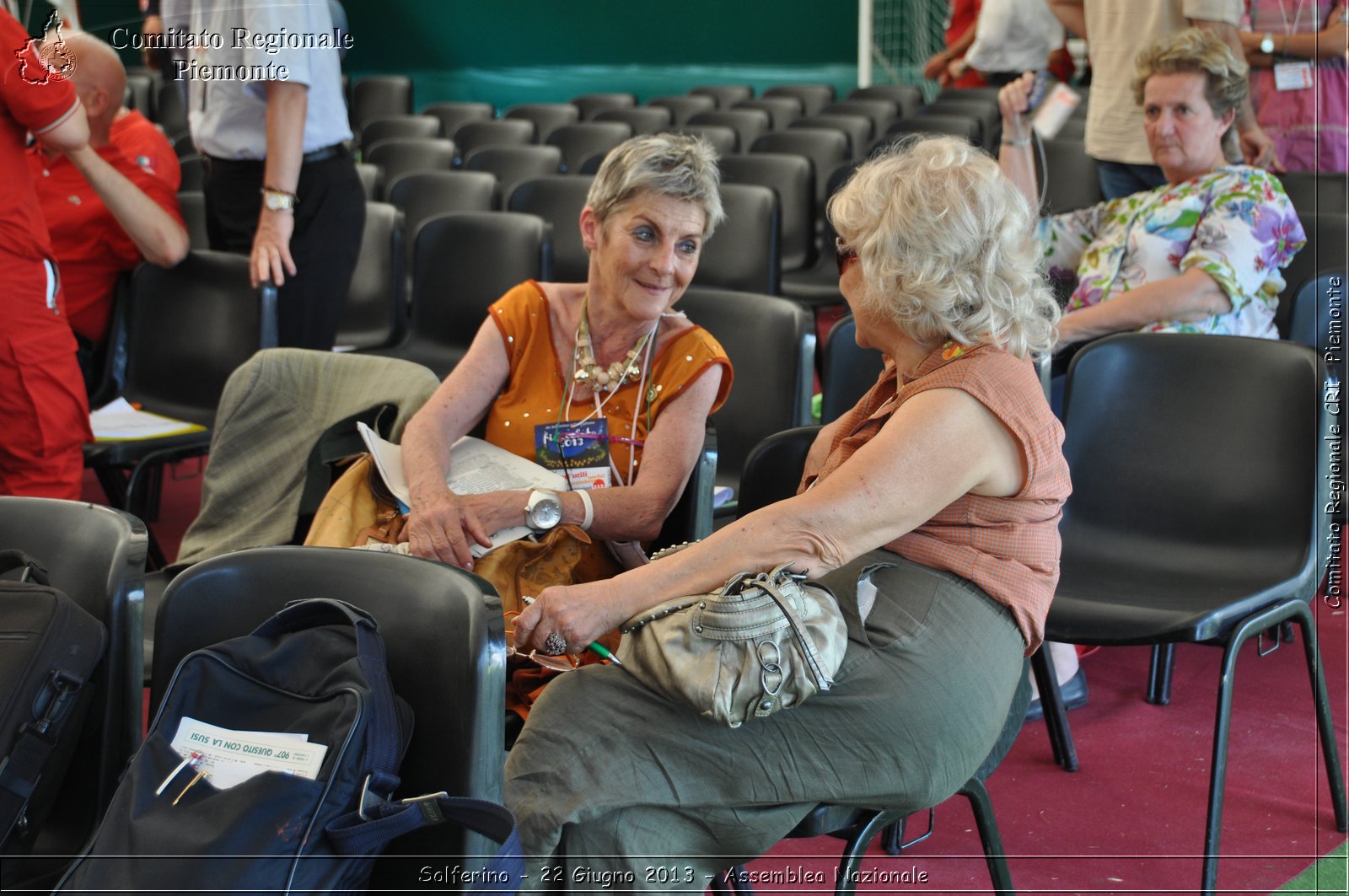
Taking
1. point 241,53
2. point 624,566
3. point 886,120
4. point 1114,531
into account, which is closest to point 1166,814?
point 1114,531

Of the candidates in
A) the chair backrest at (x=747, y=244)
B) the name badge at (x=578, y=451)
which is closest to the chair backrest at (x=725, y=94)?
the chair backrest at (x=747, y=244)

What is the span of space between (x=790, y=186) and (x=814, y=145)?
3.56 feet

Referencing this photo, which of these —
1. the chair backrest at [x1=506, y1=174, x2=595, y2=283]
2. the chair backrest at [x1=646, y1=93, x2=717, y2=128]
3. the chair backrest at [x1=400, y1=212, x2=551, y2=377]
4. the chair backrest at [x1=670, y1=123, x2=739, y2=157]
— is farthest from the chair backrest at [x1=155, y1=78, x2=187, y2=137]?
the chair backrest at [x1=400, y1=212, x2=551, y2=377]

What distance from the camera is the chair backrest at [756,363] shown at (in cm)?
277

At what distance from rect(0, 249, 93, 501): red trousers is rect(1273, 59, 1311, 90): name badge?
11.5 ft

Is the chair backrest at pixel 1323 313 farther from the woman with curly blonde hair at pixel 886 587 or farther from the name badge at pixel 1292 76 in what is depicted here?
the woman with curly blonde hair at pixel 886 587

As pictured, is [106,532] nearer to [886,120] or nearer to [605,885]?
[605,885]

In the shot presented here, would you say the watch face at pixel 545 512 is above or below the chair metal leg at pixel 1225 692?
above

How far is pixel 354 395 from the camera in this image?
2408 millimetres

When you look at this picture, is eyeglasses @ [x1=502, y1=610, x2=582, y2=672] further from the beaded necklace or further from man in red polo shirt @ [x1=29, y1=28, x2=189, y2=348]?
man in red polo shirt @ [x1=29, y1=28, x2=189, y2=348]

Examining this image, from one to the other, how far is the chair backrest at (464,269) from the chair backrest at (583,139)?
2766 mm

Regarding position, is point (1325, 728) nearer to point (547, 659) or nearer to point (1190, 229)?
point (1190, 229)

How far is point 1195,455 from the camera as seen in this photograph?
2451 millimetres

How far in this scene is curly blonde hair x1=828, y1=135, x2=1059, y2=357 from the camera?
169cm
